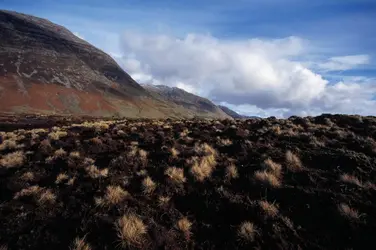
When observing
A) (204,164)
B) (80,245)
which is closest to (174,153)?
(204,164)

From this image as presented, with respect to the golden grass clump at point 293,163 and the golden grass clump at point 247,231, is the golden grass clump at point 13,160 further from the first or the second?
the golden grass clump at point 293,163

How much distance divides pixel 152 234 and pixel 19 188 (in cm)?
559

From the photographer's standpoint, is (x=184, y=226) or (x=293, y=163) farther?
(x=293, y=163)

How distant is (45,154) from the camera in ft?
44.9

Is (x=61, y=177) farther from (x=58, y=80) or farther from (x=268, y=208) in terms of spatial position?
(x=58, y=80)

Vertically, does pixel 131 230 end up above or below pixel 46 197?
above

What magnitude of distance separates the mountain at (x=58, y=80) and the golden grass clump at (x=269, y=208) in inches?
3214

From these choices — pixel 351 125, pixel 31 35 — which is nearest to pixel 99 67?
pixel 31 35

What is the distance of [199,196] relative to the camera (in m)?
9.27

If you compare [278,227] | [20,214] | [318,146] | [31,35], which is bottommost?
[20,214]

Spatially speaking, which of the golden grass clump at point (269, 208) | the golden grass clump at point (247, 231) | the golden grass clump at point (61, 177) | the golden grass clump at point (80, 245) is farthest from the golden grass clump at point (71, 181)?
the golden grass clump at point (269, 208)

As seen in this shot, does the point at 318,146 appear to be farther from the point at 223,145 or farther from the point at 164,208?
the point at 164,208

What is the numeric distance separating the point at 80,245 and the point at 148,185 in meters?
3.34

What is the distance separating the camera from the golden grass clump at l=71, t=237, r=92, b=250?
6.72 meters
